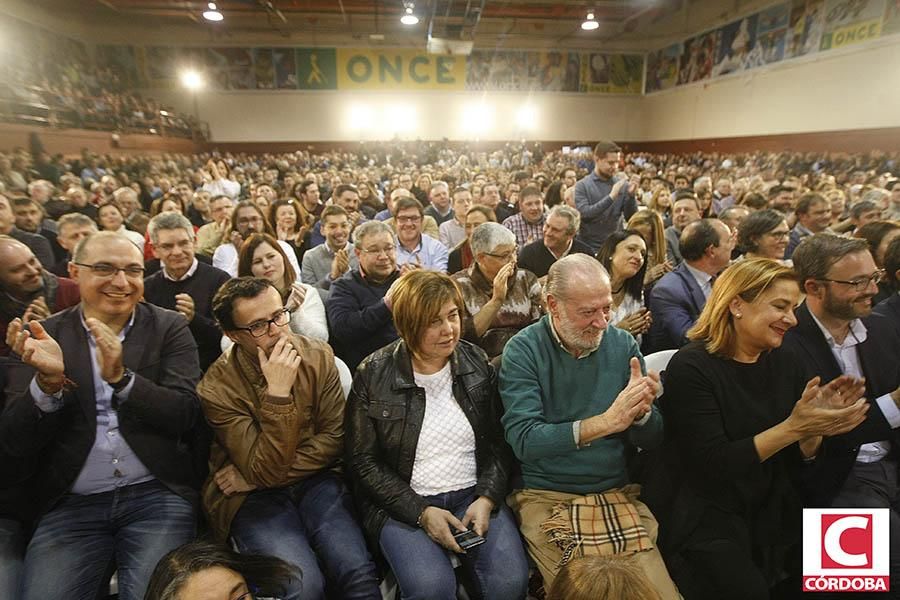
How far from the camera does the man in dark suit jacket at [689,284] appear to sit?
2.94m

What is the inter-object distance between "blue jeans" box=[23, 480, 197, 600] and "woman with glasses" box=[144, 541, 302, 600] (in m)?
0.41

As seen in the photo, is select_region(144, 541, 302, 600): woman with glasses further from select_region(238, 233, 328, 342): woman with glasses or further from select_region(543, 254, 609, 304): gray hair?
select_region(238, 233, 328, 342): woman with glasses

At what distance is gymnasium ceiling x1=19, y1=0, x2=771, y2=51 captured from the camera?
49.6 ft

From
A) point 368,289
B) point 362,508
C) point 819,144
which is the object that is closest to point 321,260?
point 368,289

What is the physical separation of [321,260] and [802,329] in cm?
328

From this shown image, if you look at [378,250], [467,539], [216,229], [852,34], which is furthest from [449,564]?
[852,34]

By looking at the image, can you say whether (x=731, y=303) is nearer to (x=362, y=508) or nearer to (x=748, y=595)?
(x=748, y=595)

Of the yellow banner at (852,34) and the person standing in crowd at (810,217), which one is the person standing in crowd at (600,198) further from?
the yellow banner at (852,34)

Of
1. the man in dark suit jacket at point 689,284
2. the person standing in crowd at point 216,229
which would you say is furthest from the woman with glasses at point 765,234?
the person standing in crowd at point 216,229

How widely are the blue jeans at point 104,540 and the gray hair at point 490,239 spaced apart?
1.96m

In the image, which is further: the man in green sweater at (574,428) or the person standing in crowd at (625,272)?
the person standing in crowd at (625,272)

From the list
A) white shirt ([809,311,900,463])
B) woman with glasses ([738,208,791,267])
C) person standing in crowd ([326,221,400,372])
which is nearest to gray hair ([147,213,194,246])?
person standing in crowd ([326,221,400,372])

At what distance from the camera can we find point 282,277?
3.04 m

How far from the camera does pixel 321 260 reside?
13.9ft
